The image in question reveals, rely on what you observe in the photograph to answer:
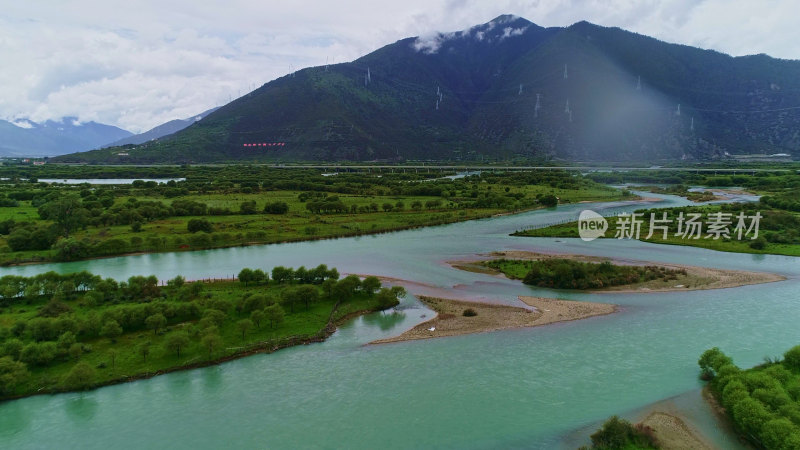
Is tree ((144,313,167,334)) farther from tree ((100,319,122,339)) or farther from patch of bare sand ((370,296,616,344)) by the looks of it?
patch of bare sand ((370,296,616,344))

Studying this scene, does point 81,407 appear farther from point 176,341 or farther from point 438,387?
point 438,387

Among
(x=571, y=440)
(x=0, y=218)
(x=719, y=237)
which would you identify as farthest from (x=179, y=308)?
(x=719, y=237)

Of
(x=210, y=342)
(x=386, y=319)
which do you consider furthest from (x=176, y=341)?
(x=386, y=319)

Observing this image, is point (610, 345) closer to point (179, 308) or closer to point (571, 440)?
point (571, 440)

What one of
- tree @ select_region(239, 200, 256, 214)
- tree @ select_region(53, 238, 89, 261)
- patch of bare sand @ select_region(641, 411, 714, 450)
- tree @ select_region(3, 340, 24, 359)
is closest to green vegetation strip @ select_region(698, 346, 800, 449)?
patch of bare sand @ select_region(641, 411, 714, 450)

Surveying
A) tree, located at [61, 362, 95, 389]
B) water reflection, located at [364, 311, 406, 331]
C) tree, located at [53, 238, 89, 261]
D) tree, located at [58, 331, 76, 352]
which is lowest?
water reflection, located at [364, 311, 406, 331]
